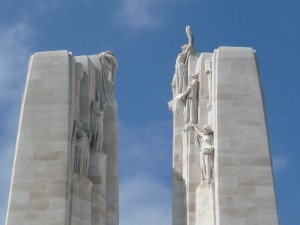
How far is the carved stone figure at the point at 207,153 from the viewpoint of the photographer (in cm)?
2291

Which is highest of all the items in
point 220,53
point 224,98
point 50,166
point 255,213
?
point 220,53

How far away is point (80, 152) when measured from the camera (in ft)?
76.8

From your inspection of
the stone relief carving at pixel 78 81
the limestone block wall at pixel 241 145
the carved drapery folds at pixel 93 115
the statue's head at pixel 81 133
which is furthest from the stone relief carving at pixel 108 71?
the limestone block wall at pixel 241 145

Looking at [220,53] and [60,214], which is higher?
[220,53]

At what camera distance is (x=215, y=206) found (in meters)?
22.1

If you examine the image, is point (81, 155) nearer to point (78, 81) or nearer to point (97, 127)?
point (97, 127)

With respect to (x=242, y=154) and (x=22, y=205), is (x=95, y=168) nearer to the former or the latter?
(x=22, y=205)

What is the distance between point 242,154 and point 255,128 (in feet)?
3.02

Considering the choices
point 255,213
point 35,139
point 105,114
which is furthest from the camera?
point 105,114

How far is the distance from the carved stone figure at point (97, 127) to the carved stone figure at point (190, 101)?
246 cm

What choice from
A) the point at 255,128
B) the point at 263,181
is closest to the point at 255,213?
the point at 263,181

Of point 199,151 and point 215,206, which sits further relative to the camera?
point 199,151

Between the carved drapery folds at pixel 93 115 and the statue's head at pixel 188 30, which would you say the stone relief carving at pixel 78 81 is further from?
the statue's head at pixel 188 30

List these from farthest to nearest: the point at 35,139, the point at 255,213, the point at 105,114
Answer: the point at 105,114, the point at 35,139, the point at 255,213
